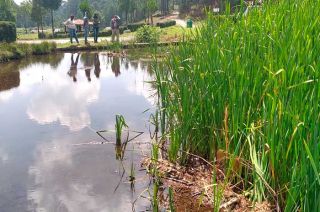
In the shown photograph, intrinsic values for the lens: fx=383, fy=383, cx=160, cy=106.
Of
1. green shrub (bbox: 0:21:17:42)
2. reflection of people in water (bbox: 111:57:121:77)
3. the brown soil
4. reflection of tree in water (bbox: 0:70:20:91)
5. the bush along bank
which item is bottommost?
the brown soil

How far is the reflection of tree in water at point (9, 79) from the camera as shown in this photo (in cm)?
1141

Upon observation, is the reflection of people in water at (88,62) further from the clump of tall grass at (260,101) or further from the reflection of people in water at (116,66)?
the clump of tall grass at (260,101)

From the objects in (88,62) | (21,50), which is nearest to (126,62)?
(88,62)

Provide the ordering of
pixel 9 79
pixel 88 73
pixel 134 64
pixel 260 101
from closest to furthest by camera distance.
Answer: pixel 260 101 → pixel 9 79 → pixel 88 73 → pixel 134 64

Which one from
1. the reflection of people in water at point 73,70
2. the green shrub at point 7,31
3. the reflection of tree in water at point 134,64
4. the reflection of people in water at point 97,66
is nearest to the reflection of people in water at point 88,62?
Result: the reflection of people in water at point 97,66

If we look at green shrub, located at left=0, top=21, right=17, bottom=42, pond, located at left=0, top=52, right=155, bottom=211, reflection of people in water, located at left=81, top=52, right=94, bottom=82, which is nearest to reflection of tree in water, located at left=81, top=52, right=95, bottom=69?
reflection of people in water, located at left=81, top=52, right=94, bottom=82

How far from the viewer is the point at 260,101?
3.61 meters

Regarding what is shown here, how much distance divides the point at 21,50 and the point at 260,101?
52.8 ft

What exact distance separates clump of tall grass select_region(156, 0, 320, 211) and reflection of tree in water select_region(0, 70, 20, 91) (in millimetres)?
7353

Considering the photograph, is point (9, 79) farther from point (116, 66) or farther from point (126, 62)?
point (126, 62)

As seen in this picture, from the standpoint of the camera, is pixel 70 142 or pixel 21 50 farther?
pixel 21 50

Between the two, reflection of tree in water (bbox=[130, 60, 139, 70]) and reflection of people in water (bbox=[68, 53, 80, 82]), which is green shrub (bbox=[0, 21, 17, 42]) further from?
reflection of tree in water (bbox=[130, 60, 139, 70])

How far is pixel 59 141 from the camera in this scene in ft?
21.0

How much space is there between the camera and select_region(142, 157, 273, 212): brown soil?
3.84m
